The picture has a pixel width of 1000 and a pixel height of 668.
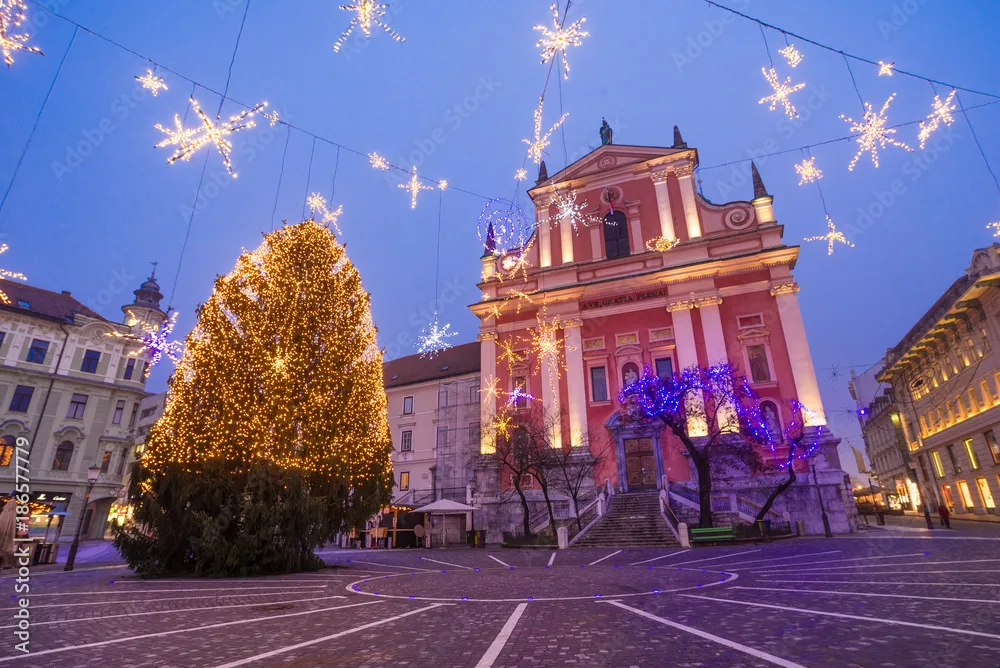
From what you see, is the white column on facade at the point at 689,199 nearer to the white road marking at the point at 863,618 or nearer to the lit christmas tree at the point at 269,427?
the lit christmas tree at the point at 269,427

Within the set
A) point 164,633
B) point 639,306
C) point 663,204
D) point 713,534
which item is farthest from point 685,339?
point 164,633

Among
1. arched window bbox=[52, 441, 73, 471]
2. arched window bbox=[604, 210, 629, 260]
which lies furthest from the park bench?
arched window bbox=[52, 441, 73, 471]

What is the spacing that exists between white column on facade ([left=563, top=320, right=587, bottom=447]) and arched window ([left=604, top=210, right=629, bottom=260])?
18.1 ft

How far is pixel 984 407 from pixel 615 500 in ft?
77.5

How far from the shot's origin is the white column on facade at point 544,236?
106 feet

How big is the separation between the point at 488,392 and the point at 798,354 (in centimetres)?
1687

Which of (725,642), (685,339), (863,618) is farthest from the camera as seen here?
(685,339)

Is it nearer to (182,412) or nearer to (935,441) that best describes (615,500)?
(182,412)

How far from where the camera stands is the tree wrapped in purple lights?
2125 cm

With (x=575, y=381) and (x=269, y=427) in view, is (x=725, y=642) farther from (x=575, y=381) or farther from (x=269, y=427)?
(x=575, y=381)

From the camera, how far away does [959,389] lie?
31.3m

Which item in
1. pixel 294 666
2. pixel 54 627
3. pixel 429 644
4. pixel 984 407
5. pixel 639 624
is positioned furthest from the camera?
pixel 984 407

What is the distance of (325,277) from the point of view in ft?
49.4

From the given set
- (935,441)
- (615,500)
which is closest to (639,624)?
(615,500)
